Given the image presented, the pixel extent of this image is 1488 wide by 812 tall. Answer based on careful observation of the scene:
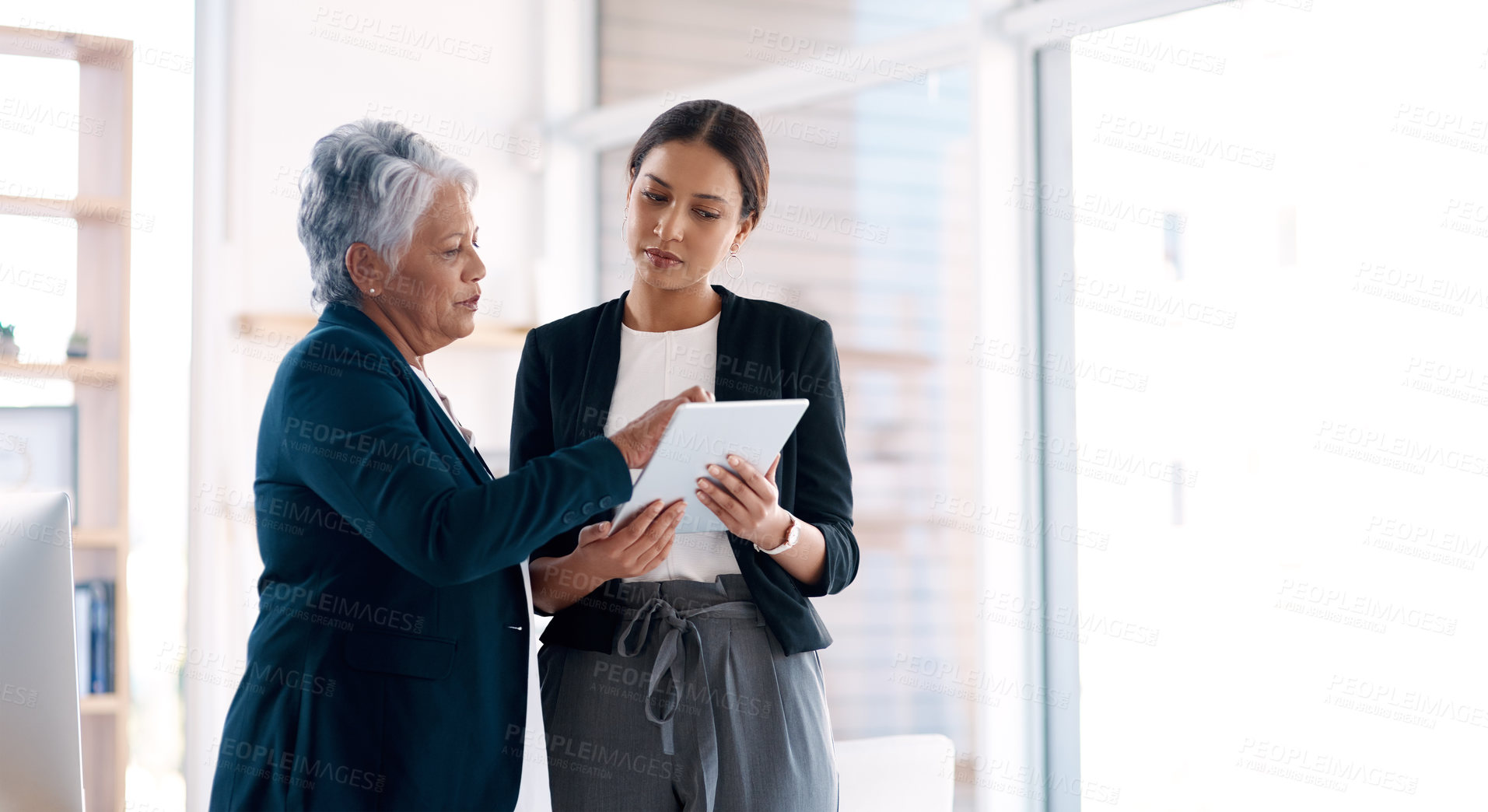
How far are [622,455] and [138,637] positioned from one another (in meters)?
3.04

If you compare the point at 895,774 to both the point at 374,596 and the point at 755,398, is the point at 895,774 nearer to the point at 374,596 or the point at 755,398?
the point at 755,398

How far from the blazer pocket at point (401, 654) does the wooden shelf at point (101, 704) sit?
103 inches

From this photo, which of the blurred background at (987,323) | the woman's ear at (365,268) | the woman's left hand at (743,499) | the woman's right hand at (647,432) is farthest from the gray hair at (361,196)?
the blurred background at (987,323)

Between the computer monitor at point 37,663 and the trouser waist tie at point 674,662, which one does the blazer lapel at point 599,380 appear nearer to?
the trouser waist tie at point 674,662

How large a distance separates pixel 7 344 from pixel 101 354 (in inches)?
10.1

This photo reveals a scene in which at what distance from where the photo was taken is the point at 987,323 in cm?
297

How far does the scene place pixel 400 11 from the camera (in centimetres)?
423

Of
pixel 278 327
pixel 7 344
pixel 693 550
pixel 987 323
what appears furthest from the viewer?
pixel 278 327

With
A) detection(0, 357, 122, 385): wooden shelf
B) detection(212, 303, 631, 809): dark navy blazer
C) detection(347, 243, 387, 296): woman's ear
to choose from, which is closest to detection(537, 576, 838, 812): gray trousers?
detection(212, 303, 631, 809): dark navy blazer

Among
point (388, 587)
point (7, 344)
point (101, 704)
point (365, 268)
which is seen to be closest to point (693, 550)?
point (388, 587)

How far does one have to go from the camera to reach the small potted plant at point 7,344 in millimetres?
3412

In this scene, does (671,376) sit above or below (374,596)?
above

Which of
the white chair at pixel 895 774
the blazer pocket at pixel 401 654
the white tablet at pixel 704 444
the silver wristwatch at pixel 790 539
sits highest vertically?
the white tablet at pixel 704 444

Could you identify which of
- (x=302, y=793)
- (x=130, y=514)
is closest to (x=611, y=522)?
(x=302, y=793)
